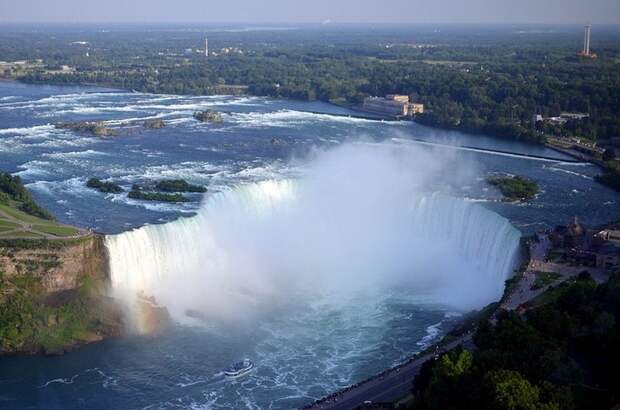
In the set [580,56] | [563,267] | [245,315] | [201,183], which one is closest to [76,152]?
[201,183]

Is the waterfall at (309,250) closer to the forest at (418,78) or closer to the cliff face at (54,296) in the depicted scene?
the cliff face at (54,296)

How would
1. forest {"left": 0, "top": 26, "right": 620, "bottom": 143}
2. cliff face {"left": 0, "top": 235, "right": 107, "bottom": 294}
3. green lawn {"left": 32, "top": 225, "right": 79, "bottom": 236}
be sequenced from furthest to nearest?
forest {"left": 0, "top": 26, "right": 620, "bottom": 143}, green lawn {"left": 32, "top": 225, "right": 79, "bottom": 236}, cliff face {"left": 0, "top": 235, "right": 107, "bottom": 294}

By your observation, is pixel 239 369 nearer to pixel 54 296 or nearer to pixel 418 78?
pixel 54 296

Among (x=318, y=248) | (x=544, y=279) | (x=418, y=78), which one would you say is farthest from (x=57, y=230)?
(x=418, y=78)

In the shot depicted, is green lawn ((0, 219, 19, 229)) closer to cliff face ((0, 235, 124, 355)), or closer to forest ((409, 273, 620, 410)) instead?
cliff face ((0, 235, 124, 355))

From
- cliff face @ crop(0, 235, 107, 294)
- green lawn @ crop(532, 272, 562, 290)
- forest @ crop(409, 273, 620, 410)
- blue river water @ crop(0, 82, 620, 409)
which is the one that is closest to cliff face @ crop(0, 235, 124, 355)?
cliff face @ crop(0, 235, 107, 294)

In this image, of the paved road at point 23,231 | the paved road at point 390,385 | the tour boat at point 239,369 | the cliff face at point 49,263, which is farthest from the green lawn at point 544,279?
the paved road at point 23,231
